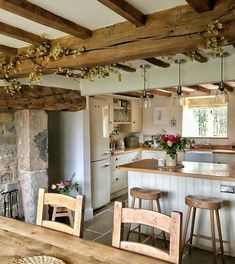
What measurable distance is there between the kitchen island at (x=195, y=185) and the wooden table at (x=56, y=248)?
178cm

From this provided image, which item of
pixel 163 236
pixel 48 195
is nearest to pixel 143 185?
pixel 163 236

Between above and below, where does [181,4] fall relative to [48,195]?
above

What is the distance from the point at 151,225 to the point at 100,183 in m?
3.26

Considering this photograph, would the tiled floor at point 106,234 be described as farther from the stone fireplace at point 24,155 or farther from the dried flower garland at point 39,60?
the dried flower garland at point 39,60

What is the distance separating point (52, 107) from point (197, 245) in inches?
103

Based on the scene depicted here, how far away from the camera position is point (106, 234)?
370 centimetres

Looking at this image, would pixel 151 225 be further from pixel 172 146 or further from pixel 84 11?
pixel 172 146

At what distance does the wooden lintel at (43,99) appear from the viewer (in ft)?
10.9

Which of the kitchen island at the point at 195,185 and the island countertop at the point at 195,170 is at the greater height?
the island countertop at the point at 195,170

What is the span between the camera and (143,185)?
12.1 ft

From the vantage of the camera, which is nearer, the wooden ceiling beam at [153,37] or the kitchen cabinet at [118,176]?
the wooden ceiling beam at [153,37]

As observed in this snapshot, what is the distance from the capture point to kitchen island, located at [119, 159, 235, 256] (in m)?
3.08

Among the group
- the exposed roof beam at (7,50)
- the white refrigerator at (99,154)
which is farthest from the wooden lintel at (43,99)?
the exposed roof beam at (7,50)

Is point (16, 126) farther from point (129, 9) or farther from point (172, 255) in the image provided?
point (172, 255)
